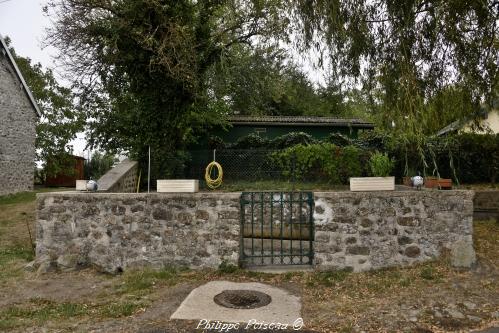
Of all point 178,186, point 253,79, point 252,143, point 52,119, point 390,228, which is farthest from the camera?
point 52,119

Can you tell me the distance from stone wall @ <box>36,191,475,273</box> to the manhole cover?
899 mm

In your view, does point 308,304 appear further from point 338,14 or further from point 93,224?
point 338,14

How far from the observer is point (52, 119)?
22766 mm

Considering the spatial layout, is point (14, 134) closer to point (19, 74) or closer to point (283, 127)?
point (19, 74)

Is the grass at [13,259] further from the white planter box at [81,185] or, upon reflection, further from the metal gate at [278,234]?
the metal gate at [278,234]

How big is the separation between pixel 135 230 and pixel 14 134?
1339cm

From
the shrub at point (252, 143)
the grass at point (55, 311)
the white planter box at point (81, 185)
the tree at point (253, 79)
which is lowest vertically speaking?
the grass at point (55, 311)

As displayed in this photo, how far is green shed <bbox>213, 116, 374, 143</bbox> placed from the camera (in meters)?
18.0

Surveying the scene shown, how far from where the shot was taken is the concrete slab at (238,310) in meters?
4.45

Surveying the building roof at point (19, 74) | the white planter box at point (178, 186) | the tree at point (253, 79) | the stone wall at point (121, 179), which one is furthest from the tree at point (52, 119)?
the white planter box at point (178, 186)

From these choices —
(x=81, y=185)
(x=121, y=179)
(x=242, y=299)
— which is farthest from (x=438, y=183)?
(x=121, y=179)

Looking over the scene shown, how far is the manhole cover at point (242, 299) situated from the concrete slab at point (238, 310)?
80mm

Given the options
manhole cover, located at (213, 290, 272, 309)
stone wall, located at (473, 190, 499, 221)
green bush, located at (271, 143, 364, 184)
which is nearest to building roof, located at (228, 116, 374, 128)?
green bush, located at (271, 143, 364, 184)

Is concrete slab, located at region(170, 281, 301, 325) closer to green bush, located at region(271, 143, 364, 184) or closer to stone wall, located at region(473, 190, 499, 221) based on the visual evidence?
green bush, located at region(271, 143, 364, 184)
